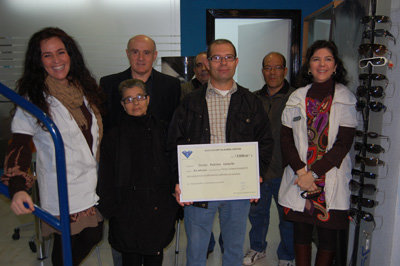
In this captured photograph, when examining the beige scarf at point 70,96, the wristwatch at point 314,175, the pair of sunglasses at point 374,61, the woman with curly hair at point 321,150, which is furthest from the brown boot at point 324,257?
the beige scarf at point 70,96

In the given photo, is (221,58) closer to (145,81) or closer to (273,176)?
(145,81)

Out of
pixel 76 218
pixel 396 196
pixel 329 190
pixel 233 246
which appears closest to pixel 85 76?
pixel 76 218

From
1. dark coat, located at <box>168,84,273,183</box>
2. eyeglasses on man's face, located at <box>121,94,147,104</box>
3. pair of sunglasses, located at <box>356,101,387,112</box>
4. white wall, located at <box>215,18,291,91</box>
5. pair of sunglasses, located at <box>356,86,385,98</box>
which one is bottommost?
dark coat, located at <box>168,84,273,183</box>

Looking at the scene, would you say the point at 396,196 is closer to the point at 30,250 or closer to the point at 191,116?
the point at 191,116

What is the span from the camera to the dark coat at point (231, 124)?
6.42 feet

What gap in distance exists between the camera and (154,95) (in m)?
2.51

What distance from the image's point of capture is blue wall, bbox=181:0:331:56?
498 centimetres

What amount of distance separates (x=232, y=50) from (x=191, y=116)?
0.47 m

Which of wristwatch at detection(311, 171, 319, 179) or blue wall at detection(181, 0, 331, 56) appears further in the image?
blue wall at detection(181, 0, 331, 56)

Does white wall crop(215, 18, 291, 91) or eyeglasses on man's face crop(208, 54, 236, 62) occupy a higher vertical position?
white wall crop(215, 18, 291, 91)

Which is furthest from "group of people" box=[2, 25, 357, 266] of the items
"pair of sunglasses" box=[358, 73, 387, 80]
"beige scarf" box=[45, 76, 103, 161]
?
"pair of sunglasses" box=[358, 73, 387, 80]

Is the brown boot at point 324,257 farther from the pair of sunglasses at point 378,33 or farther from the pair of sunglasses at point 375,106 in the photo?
the pair of sunglasses at point 378,33

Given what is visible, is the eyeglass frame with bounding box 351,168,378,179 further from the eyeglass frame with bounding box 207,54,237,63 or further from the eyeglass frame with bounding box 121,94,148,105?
the eyeglass frame with bounding box 121,94,148,105

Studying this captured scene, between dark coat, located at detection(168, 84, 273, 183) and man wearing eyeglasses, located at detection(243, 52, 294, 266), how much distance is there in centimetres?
64
